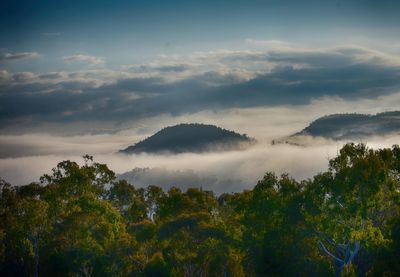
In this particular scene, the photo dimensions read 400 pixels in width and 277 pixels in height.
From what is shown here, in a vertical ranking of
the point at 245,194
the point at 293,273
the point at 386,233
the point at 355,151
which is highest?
the point at 355,151

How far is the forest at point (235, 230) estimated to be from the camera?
48938 mm

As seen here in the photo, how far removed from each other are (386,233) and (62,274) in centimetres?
3429

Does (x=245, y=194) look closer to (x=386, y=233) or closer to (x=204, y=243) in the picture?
(x=204, y=243)

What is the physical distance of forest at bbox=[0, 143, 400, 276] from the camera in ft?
161

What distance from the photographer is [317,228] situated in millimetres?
52406

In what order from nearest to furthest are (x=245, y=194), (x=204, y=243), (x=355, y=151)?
(x=355, y=151)
(x=204, y=243)
(x=245, y=194)

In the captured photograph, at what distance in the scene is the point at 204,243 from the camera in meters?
58.7

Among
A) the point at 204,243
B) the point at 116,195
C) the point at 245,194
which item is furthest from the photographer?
the point at 116,195

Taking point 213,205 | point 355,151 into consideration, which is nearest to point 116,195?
point 213,205

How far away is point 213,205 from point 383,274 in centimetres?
3121

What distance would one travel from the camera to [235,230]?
58906mm

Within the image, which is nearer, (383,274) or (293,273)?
(383,274)

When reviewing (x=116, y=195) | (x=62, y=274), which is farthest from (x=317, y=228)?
(x=116, y=195)

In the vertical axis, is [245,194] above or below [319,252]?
above
